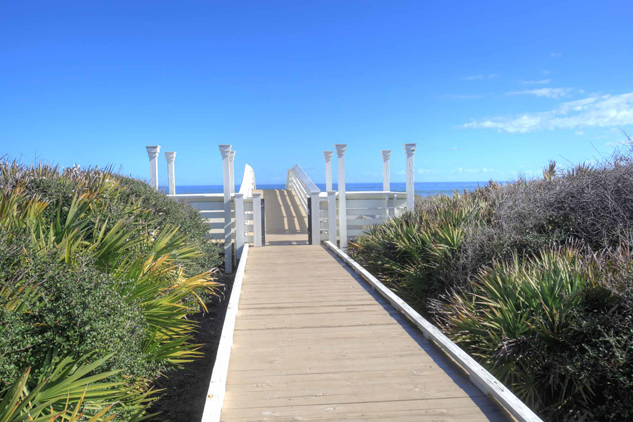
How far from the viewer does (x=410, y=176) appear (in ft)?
39.3

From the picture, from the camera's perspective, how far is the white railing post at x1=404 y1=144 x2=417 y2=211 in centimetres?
1189

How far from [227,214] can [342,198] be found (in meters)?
3.11

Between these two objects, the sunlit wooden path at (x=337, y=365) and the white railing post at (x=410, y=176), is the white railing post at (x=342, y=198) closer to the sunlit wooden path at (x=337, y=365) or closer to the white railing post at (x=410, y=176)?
the white railing post at (x=410, y=176)

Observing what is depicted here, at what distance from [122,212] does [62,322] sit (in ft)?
8.83

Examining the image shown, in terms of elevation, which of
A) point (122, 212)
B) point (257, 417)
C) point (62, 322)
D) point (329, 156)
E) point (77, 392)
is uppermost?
point (329, 156)

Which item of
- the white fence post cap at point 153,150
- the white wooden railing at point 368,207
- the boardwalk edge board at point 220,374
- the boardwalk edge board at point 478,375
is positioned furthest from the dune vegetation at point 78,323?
→ the white wooden railing at point 368,207

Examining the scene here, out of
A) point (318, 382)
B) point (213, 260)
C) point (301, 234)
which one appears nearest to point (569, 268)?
point (318, 382)

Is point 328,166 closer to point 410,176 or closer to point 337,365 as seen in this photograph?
point 410,176

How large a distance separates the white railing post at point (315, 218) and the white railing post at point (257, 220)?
4.33ft

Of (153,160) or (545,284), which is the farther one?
(153,160)

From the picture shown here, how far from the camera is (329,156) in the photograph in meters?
14.4

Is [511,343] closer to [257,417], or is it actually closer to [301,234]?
[257,417]

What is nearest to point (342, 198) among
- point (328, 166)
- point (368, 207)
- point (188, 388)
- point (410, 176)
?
point (368, 207)

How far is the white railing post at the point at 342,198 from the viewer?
11703mm
